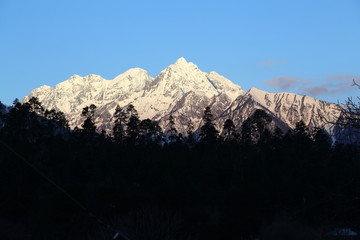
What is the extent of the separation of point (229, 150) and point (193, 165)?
15089mm

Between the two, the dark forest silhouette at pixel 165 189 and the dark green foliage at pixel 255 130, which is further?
the dark green foliage at pixel 255 130

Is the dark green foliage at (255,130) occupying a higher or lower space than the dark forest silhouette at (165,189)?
higher

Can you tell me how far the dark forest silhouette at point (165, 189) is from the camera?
145 feet

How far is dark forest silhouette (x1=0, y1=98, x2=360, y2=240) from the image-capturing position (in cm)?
4428

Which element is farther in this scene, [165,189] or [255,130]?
[255,130]

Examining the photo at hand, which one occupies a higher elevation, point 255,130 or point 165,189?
point 255,130

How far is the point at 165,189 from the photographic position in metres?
56.6

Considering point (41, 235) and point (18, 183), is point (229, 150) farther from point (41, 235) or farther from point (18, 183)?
point (41, 235)

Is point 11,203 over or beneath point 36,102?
beneath

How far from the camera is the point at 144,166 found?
7025cm

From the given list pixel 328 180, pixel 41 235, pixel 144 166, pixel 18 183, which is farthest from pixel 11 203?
pixel 328 180

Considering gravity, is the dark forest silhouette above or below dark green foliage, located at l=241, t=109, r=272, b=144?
below

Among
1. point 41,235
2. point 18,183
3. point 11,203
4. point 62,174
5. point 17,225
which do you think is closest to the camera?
point 41,235

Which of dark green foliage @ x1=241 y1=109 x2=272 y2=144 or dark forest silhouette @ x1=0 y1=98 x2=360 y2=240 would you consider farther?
dark green foliage @ x1=241 y1=109 x2=272 y2=144
